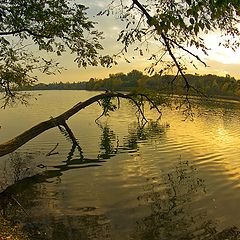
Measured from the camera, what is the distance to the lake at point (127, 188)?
12.3m

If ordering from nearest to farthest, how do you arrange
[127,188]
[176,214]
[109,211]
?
[176,214], [109,211], [127,188]

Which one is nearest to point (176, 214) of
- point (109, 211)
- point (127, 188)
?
point (109, 211)

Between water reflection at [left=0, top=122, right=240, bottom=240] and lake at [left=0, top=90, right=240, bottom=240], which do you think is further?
lake at [left=0, top=90, right=240, bottom=240]

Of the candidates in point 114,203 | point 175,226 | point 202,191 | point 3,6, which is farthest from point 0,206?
point 202,191

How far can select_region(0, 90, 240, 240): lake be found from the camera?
1229cm

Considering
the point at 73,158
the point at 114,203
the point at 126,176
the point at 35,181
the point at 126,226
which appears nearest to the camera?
the point at 126,226

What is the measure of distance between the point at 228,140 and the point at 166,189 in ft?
63.0

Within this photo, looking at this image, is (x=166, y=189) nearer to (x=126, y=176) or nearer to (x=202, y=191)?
(x=202, y=191)

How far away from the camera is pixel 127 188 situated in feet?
56.8

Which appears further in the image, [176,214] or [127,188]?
[127,188]

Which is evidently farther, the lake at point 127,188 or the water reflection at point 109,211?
the lake at point 127,188

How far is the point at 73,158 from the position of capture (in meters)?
24.5

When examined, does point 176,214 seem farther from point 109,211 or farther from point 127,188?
→ point 127,188

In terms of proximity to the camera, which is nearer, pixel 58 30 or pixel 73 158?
pixel 58 30
